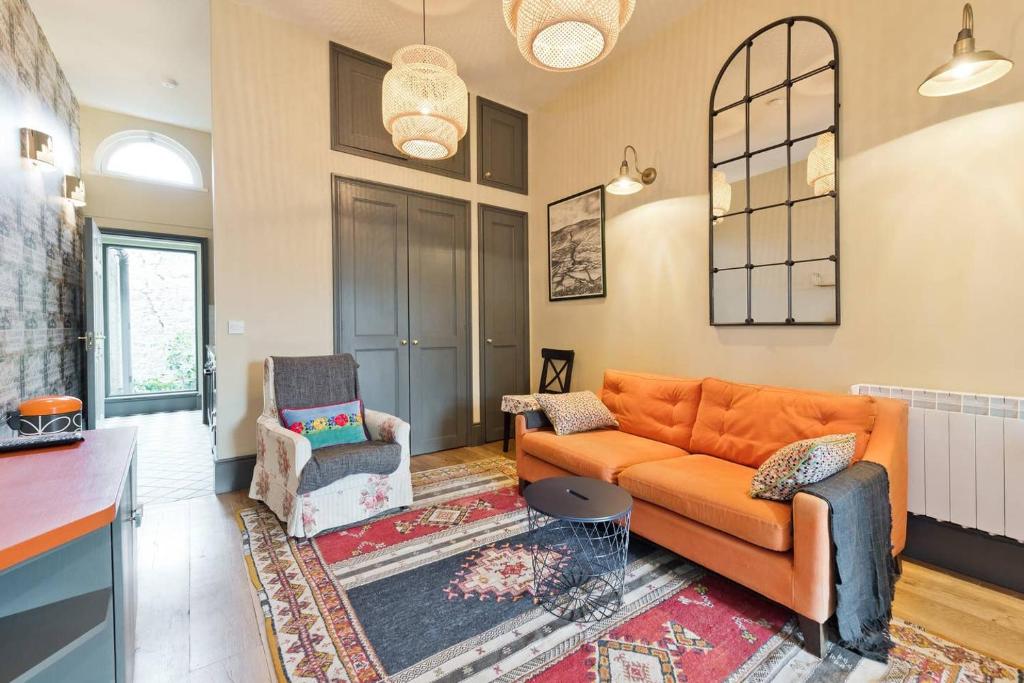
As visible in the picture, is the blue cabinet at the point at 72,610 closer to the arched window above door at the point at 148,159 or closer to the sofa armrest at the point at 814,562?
the sofa armrest at the point at 814,562

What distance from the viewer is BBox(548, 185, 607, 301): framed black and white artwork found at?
3936mm

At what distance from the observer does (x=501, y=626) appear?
1.71 metres

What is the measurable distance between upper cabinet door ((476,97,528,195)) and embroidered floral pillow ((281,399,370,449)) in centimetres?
262

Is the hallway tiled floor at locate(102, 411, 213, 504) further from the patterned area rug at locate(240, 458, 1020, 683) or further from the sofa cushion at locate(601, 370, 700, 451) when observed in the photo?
the sofa cushion at locate(601, 370, 700, 451)

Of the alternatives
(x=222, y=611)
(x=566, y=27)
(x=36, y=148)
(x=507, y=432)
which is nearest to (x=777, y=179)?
(x=566, y=27)

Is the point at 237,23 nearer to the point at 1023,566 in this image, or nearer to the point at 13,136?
the point at 13,136

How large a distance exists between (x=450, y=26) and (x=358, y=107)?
38.9 inches

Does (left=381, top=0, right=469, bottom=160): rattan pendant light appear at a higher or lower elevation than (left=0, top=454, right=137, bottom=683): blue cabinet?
higher

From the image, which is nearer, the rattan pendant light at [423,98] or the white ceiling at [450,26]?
the rattan pendant light at [423,98]

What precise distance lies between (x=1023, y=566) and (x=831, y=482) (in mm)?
1108

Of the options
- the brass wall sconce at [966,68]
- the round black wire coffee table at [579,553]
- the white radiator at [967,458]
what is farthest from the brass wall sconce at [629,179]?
the round black wire coffee table at [579,553]

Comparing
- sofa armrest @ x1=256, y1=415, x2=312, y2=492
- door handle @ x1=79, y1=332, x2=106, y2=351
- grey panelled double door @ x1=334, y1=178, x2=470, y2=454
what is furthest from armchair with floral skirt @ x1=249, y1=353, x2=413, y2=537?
door handle @ x1=79, y1=332, x2=106, y2=351

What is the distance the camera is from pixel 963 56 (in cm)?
162

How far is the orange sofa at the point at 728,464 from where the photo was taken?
5.22 feet
